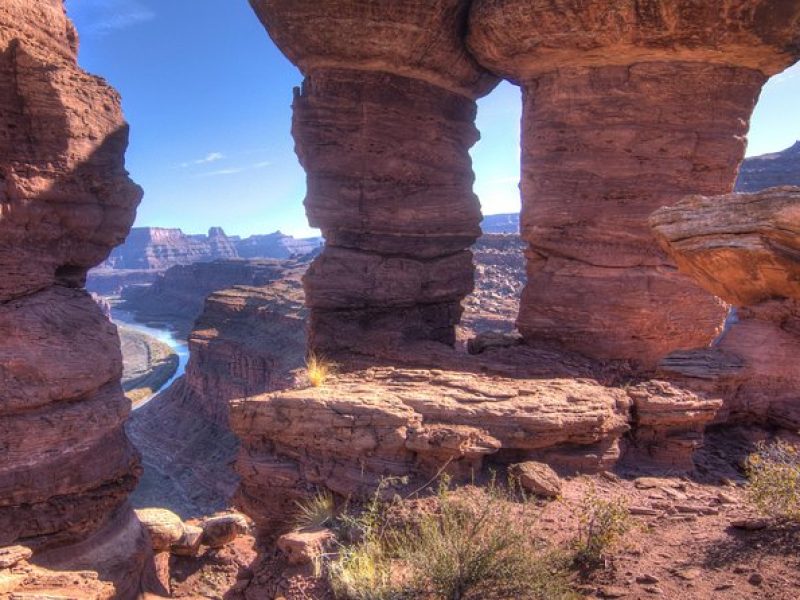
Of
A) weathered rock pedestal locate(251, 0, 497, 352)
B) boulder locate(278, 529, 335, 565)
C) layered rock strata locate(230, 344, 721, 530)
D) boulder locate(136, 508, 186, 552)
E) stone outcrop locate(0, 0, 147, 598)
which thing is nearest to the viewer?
boulder locate(278, 529, 335, 565)

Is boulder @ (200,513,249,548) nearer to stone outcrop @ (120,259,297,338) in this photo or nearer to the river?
the river

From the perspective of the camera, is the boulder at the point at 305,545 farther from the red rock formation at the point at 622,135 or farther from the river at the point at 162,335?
the river at the point at 162,335

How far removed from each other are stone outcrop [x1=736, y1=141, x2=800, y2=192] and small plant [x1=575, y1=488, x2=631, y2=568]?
201ft

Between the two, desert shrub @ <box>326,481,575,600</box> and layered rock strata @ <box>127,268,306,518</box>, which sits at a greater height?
desert shrub @ <box>326,481,575,600</box>

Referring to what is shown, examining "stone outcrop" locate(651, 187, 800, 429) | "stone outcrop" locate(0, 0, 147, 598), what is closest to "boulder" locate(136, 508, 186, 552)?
"stone outcrop" locate(0, 0, 147, 598)

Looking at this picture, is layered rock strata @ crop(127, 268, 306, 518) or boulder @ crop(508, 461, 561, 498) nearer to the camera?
boulder @ crop(508, 461, 561, 498)

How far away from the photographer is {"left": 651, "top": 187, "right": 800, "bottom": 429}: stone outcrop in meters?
5.28

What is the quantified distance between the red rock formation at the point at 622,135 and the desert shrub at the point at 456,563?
5515 millimetres

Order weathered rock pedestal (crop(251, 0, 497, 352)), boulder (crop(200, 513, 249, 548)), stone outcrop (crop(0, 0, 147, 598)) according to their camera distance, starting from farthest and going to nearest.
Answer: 1. boulder (crop(200, 513, 249, 548))
2. weathered rock pedestal (crop(251, 0, 497, 352))
3. stone outcrop (crop(0, 0, 147, 598))

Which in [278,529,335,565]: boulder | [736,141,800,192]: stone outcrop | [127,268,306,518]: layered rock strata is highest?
[736,141,800,192]: stone outcrop

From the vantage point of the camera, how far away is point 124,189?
959 cm

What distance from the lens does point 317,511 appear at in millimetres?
6430

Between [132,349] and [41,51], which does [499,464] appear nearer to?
[41,51]

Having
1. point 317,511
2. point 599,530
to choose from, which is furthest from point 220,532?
point 599,530
